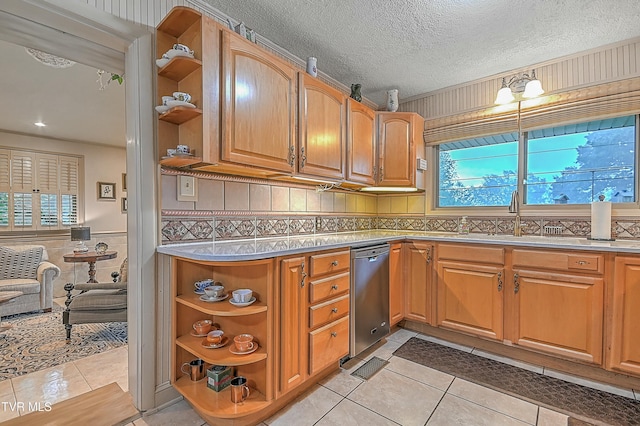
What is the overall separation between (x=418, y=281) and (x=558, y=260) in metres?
1.02

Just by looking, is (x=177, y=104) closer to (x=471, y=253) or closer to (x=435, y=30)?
(x=435, y=30)

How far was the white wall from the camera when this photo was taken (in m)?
4.56

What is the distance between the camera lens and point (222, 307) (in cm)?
147

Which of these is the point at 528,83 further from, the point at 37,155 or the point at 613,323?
the point at 37,155

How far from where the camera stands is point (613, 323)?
71.9 inches

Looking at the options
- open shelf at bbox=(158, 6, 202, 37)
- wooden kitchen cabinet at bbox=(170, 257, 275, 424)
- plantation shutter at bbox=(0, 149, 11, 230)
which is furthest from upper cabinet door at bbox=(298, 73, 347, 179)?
plantation shutter at bbox=(0, 149, 11, 230)

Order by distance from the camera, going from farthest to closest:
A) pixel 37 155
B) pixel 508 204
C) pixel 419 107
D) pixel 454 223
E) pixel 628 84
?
pixel 37 155
pixel 419 107
pixel 454 223
pixel 508 204
pixel 628 84

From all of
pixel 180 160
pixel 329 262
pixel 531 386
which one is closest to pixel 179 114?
pixel 180 160

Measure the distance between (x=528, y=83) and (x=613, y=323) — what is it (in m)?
1.90

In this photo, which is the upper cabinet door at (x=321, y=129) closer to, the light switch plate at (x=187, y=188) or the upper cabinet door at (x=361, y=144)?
the upper cabinet door at (x=361, y=144)

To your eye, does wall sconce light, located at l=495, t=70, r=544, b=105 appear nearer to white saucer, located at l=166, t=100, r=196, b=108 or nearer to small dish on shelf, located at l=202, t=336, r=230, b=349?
white saucer, located at l=166, t=100, r=196, b=108

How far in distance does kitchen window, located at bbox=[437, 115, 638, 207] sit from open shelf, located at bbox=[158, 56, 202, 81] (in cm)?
261

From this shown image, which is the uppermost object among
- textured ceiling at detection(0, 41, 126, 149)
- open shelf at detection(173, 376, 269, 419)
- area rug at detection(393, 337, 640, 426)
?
textured ceiling at detection(0, 41, 126, 149)

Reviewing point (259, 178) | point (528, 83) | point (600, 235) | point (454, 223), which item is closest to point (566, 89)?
point (528, 83)
